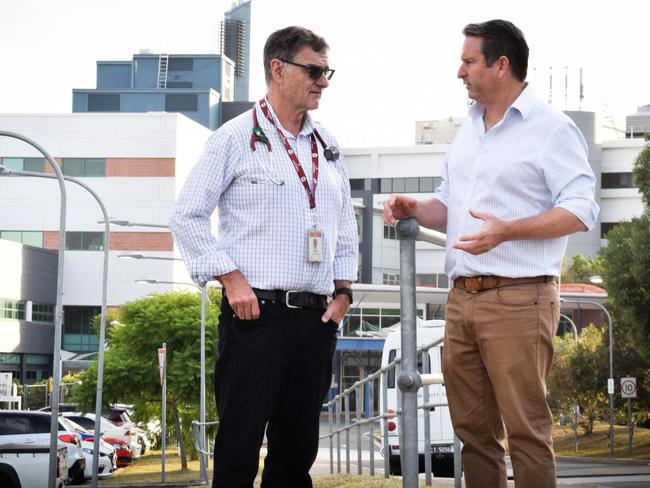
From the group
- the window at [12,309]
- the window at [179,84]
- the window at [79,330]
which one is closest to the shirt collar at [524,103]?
the window at [12,309]

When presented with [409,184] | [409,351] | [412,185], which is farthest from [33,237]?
[409,351]

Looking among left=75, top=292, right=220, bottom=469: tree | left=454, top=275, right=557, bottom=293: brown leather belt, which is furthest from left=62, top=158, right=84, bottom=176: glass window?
left=454, top=275, right=557, bottom=293: brown leather belt

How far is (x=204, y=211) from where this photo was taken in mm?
5305

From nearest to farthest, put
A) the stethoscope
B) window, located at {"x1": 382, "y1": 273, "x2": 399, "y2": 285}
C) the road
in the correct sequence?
1. the stethoscope
2. the road
3. window, located at {"x1": 382, "y1": 273, "x2": 399, "y2": 285}

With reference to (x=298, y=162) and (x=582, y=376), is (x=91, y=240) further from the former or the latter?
(x=298, y=162)

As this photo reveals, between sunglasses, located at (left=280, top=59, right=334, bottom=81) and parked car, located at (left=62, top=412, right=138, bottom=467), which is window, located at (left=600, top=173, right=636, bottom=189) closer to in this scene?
parked car, located at (left=62, top=412, right=138, bottom=467)

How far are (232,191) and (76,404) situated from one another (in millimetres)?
39230

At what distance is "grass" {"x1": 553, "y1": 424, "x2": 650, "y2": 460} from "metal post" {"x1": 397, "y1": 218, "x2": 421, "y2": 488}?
136ft

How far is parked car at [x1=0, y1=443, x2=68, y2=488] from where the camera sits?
21.8 m

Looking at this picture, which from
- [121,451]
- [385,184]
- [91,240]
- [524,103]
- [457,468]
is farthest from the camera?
[385,184]

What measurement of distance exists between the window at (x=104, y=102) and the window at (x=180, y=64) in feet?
21.9

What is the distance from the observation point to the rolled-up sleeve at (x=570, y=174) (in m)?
4.78

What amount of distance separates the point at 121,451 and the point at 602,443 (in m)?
20.3

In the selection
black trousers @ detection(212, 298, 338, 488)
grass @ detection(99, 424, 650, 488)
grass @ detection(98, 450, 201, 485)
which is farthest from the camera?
grass @ detection(99, 424, 650, 488)
